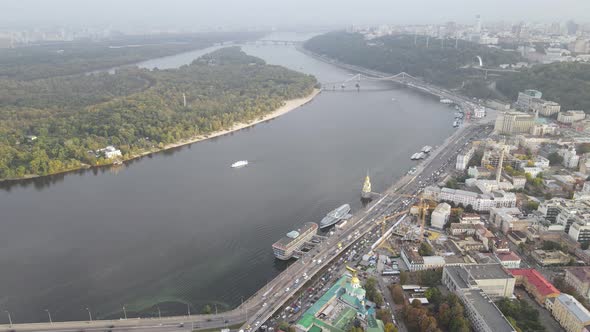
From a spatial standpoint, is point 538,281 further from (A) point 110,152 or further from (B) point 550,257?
(A) point 110,152

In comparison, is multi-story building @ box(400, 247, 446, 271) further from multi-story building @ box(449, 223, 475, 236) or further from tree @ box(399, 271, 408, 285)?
multi-story building @ box(449, 223, 475, 236)

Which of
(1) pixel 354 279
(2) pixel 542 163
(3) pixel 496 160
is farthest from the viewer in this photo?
(3) pixel 496 160

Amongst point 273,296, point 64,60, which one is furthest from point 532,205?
point 64,60

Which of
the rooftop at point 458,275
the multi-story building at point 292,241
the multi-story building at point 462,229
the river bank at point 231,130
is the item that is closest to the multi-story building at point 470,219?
the multi-story building at point 462,229

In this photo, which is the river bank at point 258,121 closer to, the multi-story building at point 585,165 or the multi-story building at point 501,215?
the multi-story building at point 501,215

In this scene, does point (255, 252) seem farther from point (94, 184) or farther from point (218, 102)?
point (218, 102)
